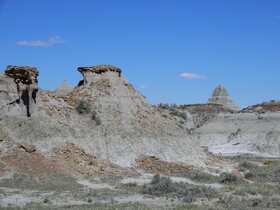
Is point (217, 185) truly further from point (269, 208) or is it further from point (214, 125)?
point (214, 125)

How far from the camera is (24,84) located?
93.7 ft

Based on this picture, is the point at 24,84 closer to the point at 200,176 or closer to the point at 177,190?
the point at 200,176

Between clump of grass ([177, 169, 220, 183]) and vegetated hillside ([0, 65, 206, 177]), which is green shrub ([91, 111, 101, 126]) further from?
clump of grass ([177, 169, 220, 183])

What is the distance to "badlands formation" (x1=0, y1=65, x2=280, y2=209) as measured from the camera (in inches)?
874

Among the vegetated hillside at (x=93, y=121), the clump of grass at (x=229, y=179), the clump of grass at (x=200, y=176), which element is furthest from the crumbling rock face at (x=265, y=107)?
the clump of grass at (x=229, y=179)

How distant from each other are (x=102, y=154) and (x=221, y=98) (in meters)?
81.6

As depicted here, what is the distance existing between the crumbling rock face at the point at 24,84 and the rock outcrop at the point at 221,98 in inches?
3124

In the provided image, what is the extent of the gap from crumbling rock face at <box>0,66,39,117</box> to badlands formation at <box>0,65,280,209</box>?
48 millimetres

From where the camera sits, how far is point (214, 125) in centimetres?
6712

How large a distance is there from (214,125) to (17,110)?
41430mm

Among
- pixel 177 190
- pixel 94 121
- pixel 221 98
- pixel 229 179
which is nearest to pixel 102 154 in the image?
pixel 94 121

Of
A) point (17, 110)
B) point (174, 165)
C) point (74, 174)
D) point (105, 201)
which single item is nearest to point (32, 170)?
point (74, 174)

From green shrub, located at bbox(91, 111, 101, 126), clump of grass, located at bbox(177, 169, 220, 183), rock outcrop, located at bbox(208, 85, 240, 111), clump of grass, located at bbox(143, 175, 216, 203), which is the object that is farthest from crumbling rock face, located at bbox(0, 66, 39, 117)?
rock outcrop, located at bbox(208, 85, 240, 111)

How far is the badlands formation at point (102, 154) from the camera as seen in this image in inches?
874
